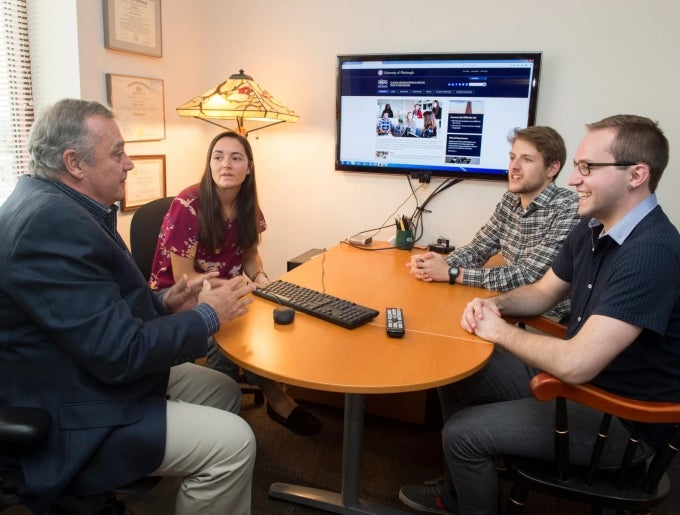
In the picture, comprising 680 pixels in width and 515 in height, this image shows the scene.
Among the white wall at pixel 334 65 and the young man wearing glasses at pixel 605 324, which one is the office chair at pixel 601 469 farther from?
the white wall at pixel 334 65

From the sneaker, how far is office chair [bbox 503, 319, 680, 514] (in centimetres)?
51

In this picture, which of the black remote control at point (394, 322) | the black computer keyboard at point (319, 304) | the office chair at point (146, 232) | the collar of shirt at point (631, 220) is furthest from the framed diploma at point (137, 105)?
the collar of shirt at point (631, 220)

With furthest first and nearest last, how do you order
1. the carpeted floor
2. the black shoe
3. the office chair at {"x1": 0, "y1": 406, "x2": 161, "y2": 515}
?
1. the black shoe
2. the carpeted floor
3. the office chair at {"x1": 0, "y1": 406, "x2": 161, "y2": 515}

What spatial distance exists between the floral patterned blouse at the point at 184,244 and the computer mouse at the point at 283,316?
2.47 feet

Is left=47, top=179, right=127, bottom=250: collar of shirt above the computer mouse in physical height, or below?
above

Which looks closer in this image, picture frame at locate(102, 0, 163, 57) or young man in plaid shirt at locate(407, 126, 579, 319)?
young man in plaid shirt at locate(407, 126, 579, 319)

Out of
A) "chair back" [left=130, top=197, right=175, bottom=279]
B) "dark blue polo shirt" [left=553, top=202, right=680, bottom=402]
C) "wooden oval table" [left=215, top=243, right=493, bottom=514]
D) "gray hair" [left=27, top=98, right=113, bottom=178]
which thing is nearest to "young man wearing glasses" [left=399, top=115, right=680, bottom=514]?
"dark blue polo shirt" [left=553, top=202, right=680, bottom=402]

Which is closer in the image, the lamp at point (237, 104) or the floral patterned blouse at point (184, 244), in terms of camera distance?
the floral patterned blouse at point (184, 244)

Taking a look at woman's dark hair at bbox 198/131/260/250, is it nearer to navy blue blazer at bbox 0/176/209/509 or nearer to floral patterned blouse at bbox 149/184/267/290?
floral patterned blouse at bbox 149/184/267/290

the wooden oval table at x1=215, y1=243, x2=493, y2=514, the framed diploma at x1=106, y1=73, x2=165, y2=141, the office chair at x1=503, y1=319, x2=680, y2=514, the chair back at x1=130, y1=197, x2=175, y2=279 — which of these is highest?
the framed diploma at x1=106, y1=73, x2=165, y2=141

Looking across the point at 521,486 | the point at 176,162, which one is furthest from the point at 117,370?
the point at 176,162

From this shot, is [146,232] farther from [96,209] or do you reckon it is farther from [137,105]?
[96,209]

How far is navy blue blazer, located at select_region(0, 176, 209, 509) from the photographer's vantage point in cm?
114

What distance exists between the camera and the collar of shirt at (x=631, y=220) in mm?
1400
